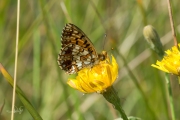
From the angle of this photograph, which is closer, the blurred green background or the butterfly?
the butterfly

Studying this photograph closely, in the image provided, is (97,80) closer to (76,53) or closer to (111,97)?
(111,97)

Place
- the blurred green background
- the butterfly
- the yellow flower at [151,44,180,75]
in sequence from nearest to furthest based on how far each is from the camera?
the yellow flower at [151,44,180,75] → the butterfly → the blurred green background

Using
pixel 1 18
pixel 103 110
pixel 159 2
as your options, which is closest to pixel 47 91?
pixel 103 110

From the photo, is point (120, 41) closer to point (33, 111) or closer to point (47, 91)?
point (47, 91)

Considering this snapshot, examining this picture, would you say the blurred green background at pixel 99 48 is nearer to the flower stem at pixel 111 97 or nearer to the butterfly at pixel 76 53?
the butterfly at pixel 76 53

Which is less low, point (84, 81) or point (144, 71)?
point (84, 81)

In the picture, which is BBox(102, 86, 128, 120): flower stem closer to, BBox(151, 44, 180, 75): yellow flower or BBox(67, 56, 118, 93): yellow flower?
BBox(67, 56, 118, 93): yellow flower

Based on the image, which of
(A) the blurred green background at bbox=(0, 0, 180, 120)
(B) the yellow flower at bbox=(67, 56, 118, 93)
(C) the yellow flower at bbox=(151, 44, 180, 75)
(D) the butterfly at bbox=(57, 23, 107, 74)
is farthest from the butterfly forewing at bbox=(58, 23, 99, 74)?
(A) the blurred green background at bbox=(0, 0, 180, 120)

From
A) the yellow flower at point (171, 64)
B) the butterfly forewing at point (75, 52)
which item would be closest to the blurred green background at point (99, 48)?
the butterfly forewing at point (75, 52)
